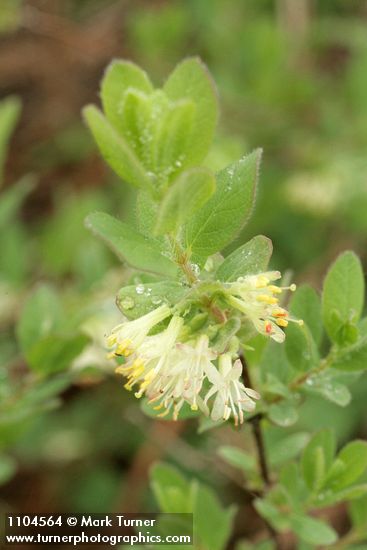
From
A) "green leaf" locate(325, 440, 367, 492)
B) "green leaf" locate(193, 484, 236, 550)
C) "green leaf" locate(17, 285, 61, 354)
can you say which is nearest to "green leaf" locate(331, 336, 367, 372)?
"green leaf" locate(325, 440, 367, 492)

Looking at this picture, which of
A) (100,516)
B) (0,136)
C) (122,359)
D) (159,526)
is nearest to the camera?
(122,359)

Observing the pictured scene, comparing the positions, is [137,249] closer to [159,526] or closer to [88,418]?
[159,526]

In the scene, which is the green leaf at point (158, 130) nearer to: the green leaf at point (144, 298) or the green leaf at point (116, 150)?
the green leaf at point (116, 150)

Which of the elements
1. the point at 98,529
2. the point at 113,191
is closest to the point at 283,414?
the point at 98,529

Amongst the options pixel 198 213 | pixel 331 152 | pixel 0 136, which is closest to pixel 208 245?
pixel 198 213

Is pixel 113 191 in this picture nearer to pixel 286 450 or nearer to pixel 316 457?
pixel 286 450
